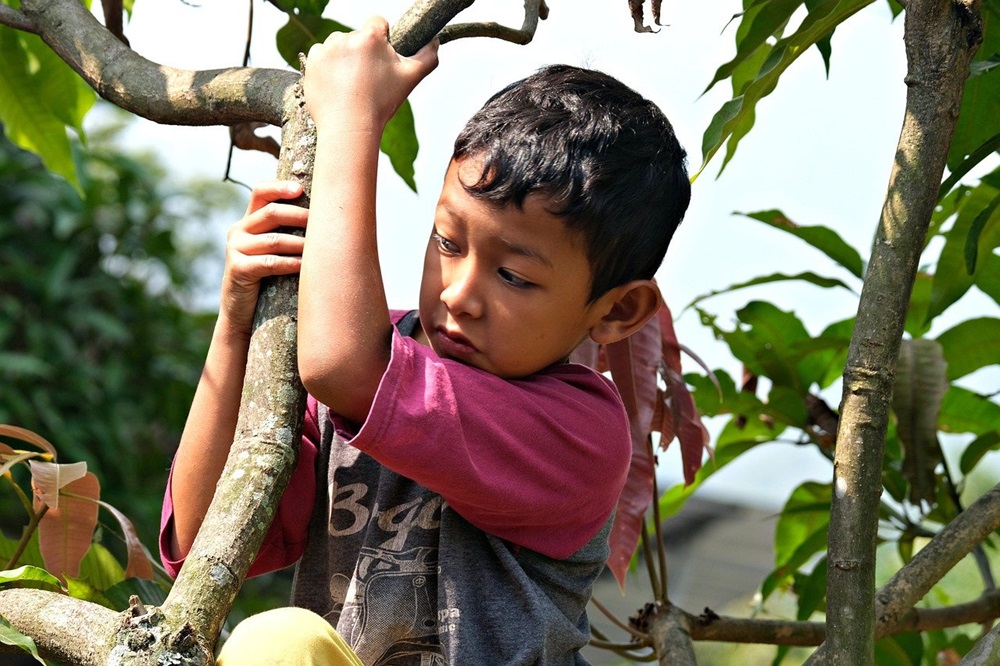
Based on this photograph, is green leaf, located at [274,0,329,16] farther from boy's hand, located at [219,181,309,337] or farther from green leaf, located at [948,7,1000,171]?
green leaf, located at [948,7,1000,171]

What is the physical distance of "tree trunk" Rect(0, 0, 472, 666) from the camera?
77cm

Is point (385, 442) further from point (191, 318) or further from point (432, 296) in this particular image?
point (191, 318)

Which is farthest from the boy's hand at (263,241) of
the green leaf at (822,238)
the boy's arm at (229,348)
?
the green leaf at (822,238)

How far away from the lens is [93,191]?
4.03 m

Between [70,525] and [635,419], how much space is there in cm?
63

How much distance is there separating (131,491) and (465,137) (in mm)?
3161

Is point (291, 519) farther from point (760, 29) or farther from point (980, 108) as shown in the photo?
point (980, 108)

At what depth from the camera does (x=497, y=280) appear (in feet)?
3.37

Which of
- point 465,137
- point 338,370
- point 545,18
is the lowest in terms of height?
point 338,370

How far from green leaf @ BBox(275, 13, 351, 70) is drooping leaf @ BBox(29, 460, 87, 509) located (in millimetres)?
561

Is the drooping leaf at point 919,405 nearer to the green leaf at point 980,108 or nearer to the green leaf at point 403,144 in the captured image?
the green leaf at point 980,108

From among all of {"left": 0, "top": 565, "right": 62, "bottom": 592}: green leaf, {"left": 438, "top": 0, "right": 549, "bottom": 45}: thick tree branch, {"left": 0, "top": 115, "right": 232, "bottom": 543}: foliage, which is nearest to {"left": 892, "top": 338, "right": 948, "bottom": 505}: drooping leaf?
{"left": 438, "top": 0, "right": 549, "bottom": 45}: thick tree branch

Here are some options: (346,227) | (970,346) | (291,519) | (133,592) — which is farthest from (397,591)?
(970,346)

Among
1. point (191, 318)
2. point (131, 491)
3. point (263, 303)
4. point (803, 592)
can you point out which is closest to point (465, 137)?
point (263, 303)
